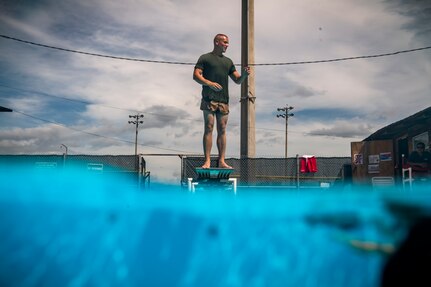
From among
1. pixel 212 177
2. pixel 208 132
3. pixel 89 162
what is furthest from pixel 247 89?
pixel 89 162

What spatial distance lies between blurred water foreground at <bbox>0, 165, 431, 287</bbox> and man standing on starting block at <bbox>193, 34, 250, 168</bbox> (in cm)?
207

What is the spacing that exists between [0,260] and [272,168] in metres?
9.03

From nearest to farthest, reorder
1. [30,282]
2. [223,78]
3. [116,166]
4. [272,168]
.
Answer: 1. [30,282]
2. [223,78]
3. [272,168]
4. [116,166]

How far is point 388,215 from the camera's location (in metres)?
4.07

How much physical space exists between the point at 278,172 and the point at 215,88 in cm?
660

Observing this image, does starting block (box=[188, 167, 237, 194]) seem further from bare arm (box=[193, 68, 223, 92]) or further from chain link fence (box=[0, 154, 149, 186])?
chain link fence (box=[0, 154, 149, 186])

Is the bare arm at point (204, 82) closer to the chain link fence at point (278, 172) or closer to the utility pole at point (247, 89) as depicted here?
the chain link fence at point (278, 172)

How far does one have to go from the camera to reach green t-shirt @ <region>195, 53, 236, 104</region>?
241 inches

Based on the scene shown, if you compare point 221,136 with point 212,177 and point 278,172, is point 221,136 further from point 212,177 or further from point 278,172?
point 278,172

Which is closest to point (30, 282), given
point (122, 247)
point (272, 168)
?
point (122, 247)

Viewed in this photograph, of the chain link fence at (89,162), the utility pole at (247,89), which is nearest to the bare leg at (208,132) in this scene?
the utility pole at (247,89)

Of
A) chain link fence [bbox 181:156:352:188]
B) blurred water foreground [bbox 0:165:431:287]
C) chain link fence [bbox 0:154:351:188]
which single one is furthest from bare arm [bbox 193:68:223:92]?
chain link fence [bbox 0:154:351:188]

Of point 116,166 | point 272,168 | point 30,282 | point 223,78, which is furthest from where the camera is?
point 116,166

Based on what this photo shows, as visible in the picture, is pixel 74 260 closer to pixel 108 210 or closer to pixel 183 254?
pixel 108 210
